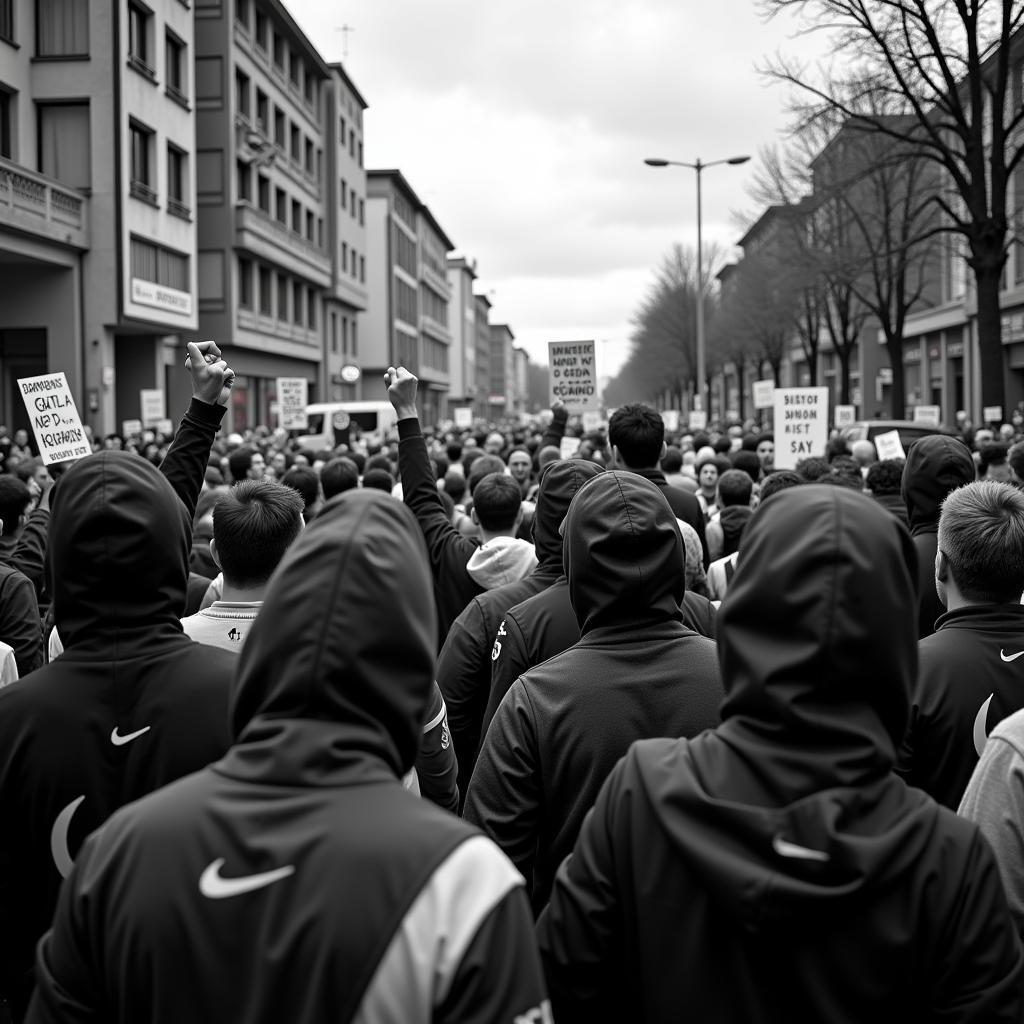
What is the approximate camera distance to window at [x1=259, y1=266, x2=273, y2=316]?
166 feet

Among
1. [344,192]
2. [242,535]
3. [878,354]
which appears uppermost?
[344,192]

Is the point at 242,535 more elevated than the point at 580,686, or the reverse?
the point at 242,535

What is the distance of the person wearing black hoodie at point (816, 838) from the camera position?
2043 mm

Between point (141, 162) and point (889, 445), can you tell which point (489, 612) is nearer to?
point (889, 445)

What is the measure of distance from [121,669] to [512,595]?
6.95 feet

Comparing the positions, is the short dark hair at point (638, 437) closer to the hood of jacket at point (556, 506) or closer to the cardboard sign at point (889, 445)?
the hood of jacket at point (556, 506)

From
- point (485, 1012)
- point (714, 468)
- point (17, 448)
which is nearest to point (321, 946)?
point (485, 1012)

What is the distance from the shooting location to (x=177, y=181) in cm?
3941

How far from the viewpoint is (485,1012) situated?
180 cm

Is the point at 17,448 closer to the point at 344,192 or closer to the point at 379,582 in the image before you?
the point at 379,582

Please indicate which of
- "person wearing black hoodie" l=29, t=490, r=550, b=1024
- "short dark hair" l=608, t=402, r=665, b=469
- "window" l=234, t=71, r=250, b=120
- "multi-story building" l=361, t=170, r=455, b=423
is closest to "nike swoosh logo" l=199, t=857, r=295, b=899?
"person wearing black hoodie" l=29, t=490, r=550, b=1024

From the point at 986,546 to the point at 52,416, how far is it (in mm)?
8005

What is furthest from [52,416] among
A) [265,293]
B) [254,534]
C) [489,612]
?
[265,293]

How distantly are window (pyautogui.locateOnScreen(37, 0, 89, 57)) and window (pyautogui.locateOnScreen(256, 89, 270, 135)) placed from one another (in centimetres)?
1642
